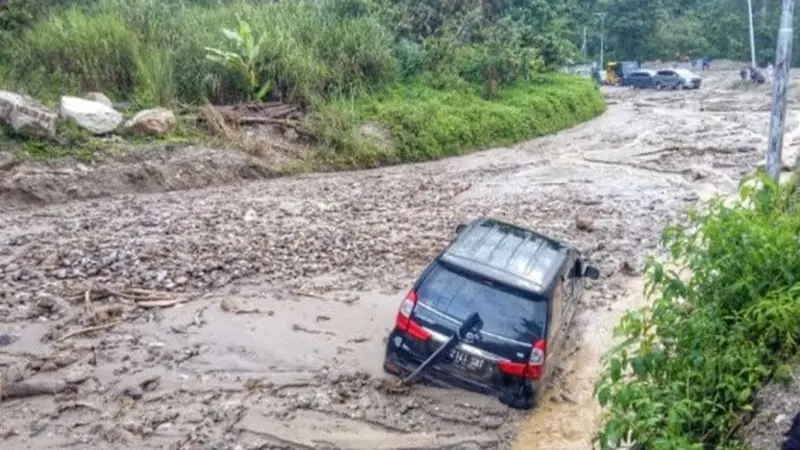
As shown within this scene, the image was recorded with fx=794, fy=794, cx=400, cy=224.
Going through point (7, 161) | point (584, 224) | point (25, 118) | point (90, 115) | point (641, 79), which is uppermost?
point (25, 118)

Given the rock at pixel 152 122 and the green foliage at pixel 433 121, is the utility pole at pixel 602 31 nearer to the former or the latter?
the green foliage at pixel 433 121

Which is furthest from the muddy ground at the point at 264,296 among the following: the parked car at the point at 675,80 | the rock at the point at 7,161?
the parked car at the point at 675,80

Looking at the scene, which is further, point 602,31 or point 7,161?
point 602,31

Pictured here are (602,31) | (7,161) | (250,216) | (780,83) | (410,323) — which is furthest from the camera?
(602,31)

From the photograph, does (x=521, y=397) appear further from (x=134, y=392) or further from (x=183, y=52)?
(x=183, y=52)

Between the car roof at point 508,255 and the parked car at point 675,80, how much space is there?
38.2 m

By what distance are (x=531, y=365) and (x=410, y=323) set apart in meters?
1.10

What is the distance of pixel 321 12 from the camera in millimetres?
22203

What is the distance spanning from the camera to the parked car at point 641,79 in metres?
45.3

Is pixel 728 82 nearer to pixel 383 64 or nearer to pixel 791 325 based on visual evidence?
pixel 383 64

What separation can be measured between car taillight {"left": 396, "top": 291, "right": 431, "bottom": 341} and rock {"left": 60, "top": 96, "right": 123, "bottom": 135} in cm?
992

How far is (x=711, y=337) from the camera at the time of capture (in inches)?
188

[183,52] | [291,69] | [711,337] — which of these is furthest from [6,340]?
[291,69]

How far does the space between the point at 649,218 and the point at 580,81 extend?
63.0 ft
